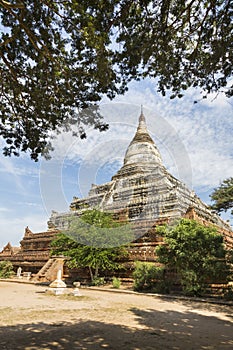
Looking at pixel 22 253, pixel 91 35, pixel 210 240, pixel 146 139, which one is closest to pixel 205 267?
pixel 210 240

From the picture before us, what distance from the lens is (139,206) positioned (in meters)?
27.0

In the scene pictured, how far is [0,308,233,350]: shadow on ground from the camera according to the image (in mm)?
4820

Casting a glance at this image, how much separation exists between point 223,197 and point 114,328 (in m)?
7.89

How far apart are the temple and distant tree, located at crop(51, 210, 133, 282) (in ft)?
4.66

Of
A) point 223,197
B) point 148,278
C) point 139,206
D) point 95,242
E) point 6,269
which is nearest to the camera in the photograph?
point 223,197

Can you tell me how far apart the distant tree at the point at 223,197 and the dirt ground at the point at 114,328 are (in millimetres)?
4219

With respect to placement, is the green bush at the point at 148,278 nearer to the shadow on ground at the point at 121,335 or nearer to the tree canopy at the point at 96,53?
the shadow on ground at the point at 121,335

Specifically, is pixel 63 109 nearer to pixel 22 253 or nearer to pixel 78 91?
pixel 78 91

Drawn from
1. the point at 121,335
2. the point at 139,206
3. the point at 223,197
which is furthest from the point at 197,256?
the point at 139,206

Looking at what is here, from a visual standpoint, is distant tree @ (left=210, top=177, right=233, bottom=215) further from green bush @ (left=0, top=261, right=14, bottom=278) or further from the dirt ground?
green bush @ (left=0, top=261, right=14, bottom=278)

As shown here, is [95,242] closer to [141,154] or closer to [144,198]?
[144,198]

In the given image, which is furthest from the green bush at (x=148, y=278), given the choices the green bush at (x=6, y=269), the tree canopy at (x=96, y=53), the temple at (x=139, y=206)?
the green bush at (x=6, y=269)

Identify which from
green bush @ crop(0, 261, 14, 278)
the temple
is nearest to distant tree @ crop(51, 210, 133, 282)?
the temple

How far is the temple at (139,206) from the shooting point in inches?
815
